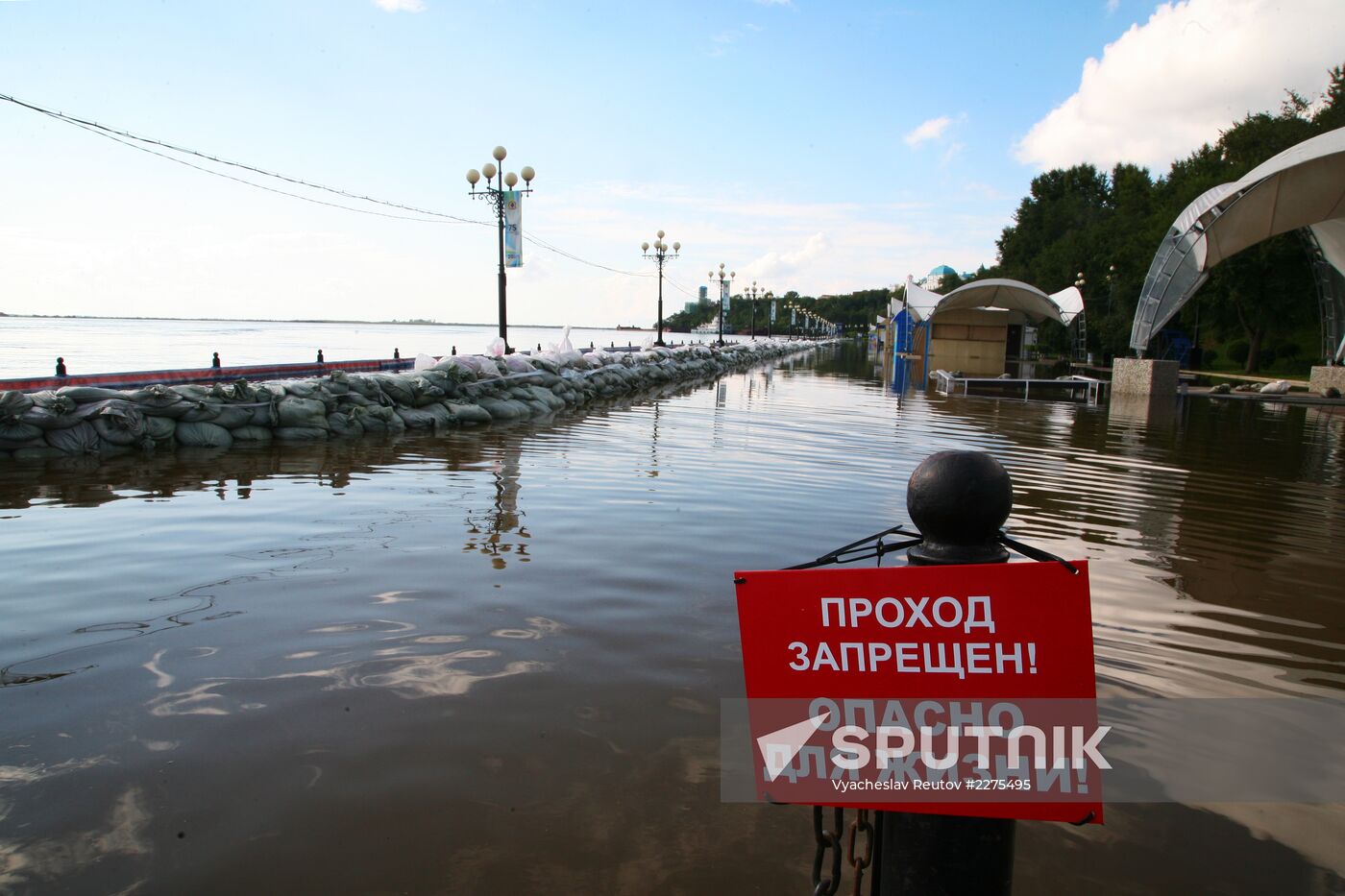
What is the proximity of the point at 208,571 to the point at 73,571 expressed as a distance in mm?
781

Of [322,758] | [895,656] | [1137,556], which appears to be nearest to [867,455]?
[1137,556]

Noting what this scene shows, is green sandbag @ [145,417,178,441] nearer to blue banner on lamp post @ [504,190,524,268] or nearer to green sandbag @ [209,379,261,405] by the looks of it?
green sandbag @ [209,379,261,405]

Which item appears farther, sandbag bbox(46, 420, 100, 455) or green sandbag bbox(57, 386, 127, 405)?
green sandbag bbox(57, 386, 127, 405)

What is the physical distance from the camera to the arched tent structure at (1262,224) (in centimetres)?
1797

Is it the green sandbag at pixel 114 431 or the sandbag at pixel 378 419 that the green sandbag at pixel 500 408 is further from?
the green sandbag at pixel 114 431

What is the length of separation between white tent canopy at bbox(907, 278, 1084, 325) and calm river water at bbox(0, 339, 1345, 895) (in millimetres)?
24972

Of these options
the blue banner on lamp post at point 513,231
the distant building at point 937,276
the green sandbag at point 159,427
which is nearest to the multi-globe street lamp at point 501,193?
the blue banner on lamp post at point 513,231

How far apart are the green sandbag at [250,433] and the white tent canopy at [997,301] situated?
26531 millimetres

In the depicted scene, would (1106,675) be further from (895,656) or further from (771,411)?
(771,411)

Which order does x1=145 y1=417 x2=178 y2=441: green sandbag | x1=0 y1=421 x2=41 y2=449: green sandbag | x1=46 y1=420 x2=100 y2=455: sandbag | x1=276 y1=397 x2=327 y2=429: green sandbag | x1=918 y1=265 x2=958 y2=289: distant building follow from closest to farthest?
x1=0 y1=421 x2=41 y2=449: green sandbag → x1=46 y1=420 x2=100 y2=455: sandbag → x1=145 y1=417 x2=178 y2=441: green sandbag → x1=276 y1=397 x2=327 y2=429: green sandbag → x1=918 y1=265 x2=958 y2=289: distant building

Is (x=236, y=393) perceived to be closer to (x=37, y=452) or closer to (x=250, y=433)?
(x=250, y=433)

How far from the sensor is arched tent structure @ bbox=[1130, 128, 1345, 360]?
59.0 feet

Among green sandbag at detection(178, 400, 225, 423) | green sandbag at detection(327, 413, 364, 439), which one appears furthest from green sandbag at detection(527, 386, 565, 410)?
green sandbag at detection(178, 400, 225, 423)

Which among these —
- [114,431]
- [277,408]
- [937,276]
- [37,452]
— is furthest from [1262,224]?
[937,276]
